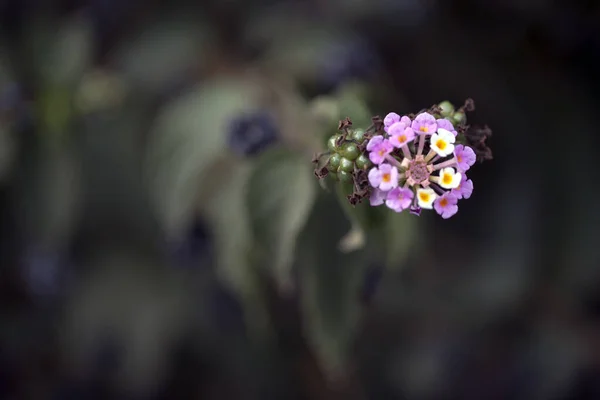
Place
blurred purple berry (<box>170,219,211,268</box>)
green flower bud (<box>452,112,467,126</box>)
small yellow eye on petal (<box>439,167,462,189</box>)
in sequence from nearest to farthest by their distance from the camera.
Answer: small yellow eye on petal (<box>439,167,462,189</box>), green flower bud (<box>452,112,467,126</box>), blurred purple berry (<box>170,219,211,268</box>)

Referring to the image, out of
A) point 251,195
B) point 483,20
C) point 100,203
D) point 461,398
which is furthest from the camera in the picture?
point 461,398

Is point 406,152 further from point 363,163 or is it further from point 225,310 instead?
point 225,310

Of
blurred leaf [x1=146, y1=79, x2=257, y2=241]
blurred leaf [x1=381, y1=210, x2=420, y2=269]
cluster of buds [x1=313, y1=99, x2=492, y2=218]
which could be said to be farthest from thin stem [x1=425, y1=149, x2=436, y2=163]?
blurred leaf [x1=146, y1=79, x2=257, y2=241]

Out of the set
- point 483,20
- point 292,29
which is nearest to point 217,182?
point 292,29

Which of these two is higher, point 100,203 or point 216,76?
point 216,76

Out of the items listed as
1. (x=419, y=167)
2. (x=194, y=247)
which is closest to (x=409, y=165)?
(x=419, y=167)

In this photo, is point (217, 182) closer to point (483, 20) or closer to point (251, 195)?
point (251, 195)

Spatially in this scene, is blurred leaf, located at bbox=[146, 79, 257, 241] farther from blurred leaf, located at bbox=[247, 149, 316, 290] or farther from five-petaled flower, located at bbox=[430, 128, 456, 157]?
five-petaled flower, located at bbox=[430, 128, 456, 157]

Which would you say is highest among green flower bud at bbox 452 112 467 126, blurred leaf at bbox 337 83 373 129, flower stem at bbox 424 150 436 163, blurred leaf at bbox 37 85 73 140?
blurred leaf at bbox 37 85 73 140

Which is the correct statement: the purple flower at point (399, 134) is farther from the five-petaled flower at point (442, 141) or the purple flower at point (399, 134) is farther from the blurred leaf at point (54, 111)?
the blurred leaf at point (54, 111)

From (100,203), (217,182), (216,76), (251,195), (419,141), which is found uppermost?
(216,76)
